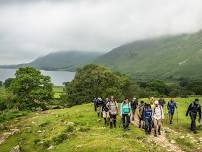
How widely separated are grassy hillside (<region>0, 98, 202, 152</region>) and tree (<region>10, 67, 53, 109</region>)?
28.3m

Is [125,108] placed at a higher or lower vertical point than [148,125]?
higher

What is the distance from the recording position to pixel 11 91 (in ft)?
270

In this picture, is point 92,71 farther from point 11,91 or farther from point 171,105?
point 171,105

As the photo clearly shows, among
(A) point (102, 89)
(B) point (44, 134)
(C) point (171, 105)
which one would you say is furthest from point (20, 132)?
(A) point (102, 89)

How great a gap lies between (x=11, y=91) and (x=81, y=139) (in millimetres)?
51651

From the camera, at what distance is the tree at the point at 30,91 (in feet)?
258

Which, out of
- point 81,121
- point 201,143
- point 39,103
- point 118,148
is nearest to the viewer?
point 118,148

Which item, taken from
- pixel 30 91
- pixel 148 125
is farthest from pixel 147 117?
pixel 30 91

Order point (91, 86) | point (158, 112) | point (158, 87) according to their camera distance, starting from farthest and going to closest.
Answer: point (158, 87)
point (91, 86)
point (158, 112)

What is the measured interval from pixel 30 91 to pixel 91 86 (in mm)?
22175

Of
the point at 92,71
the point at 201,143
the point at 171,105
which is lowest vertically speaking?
the point at 201,143

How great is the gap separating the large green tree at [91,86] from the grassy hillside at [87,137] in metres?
47.3

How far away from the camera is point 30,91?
80125mm

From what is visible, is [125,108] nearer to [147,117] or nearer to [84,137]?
[147,117]
